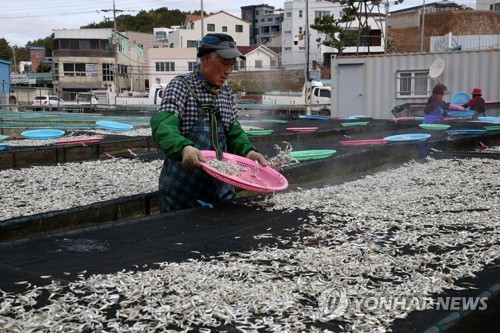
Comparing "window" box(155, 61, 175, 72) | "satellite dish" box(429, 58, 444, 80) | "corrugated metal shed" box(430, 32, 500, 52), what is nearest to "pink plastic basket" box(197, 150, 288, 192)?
"satellite dish" box(429, 58, 444, 80)

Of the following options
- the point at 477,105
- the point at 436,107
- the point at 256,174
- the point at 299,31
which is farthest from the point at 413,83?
the point at 299,31

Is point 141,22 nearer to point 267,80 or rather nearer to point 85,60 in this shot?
point 85,60

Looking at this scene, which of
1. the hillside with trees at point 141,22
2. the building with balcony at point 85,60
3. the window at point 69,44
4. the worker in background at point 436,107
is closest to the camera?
the worker in background at point 436,107

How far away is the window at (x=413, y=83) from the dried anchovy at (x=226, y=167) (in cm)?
1491

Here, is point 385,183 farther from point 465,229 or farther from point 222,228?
point 222,228

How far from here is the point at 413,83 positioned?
1722cm

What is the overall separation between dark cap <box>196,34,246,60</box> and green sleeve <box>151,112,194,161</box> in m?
0.43

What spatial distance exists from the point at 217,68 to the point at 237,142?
55 centimetres

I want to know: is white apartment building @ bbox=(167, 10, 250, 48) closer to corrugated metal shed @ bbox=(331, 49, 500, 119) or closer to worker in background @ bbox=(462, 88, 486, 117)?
corrugated metal shed @ bbox=(331, 49, 500, 119)

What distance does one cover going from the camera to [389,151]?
7145 millimetres

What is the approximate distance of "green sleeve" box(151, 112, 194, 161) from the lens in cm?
299

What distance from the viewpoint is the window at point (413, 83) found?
17172 millimetres

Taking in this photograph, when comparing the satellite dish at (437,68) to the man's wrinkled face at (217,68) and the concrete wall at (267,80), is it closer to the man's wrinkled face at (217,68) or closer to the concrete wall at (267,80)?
the man's wrinkled face at (217,68)

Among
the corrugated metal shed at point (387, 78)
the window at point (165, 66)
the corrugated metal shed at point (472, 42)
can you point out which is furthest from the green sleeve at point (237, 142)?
the window at point (165, 66)
